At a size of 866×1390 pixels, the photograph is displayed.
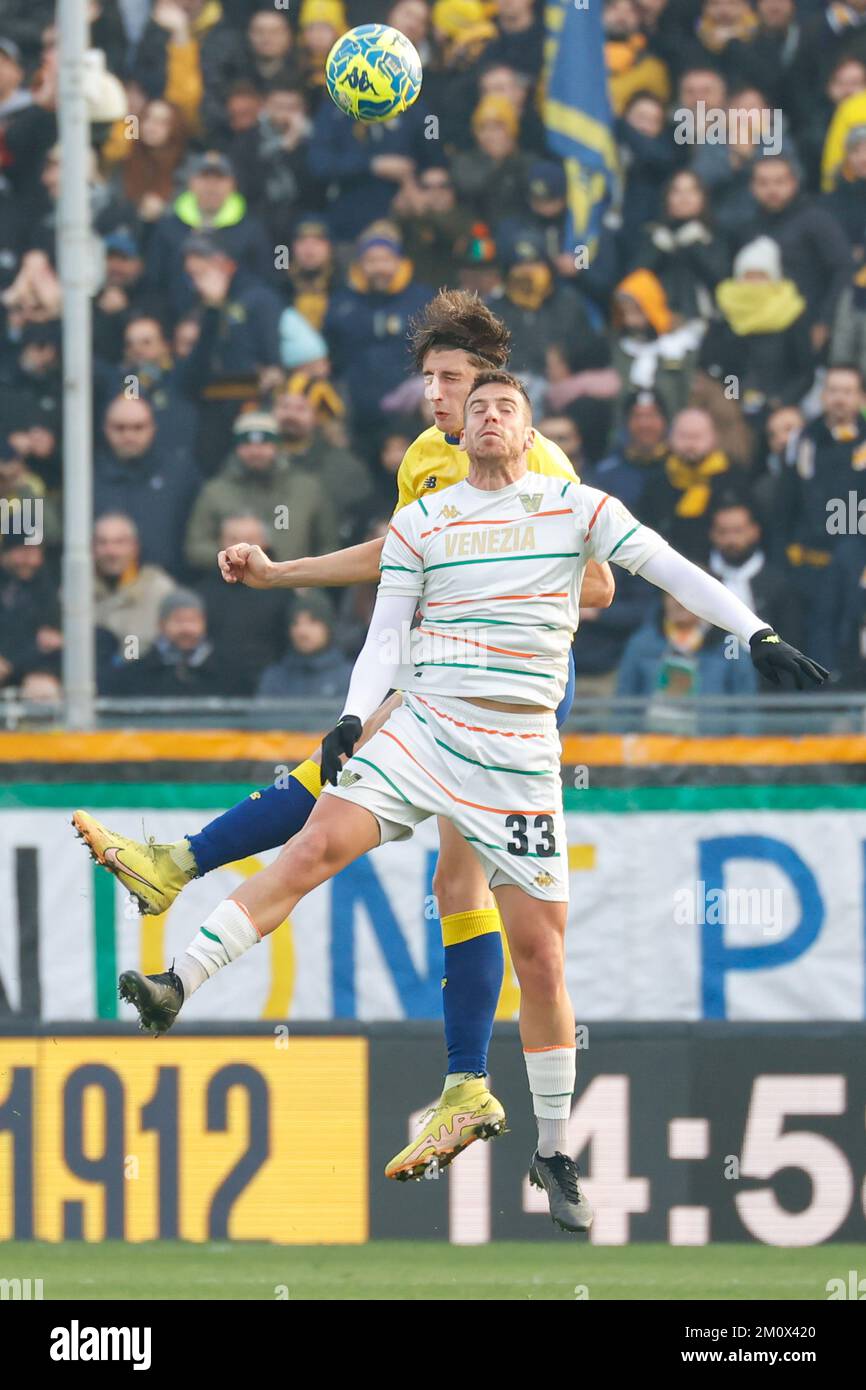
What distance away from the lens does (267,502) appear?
11.7 m

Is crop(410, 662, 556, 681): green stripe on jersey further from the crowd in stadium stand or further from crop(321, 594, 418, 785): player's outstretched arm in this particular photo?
the crowd in stadium stand

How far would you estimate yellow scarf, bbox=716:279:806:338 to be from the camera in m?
12.3

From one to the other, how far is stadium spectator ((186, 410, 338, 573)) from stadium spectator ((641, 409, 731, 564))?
1475 millimetres

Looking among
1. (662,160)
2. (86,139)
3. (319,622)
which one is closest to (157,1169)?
(319,622)

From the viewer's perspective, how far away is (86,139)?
1102 cm

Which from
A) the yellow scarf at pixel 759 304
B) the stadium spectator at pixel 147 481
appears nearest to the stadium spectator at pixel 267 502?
the stadium spectator at pixel 147 481

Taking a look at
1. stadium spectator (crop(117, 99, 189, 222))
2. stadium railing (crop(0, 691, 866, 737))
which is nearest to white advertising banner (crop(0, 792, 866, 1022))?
stadium railing (crop(0, 691, 866, 737))

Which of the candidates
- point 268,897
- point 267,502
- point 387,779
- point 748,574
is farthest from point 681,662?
point 268,897

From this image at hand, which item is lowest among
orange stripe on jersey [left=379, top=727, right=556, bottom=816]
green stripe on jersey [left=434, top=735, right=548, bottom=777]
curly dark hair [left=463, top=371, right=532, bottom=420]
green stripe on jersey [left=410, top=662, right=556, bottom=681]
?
orange stripe on jersey [left=379, top=727, right=556, bottom=816]

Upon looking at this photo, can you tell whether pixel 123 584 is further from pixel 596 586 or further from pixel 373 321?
pixel 596 586

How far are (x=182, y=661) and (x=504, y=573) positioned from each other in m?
3.76

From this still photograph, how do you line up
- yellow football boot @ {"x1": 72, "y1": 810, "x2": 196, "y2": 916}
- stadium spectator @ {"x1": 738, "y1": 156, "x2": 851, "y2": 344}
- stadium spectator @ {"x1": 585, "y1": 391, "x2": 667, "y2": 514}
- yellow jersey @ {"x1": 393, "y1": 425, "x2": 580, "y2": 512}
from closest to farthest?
1. yellow football boot @ {"x1": 72, "y1": 810, "x2": 196, "y2": 916}
2. yellow jersey @ {"x1": 393, "y1": 425, "x2": 580, "y2": 512}
3. stadium spectator @ {"x1": 585, "y1": 391, "x2": 667, "y2": 514}
4. stadium spectator @ {"x1": 738, "y1": 156, "x2": 851, "y2": 344}
